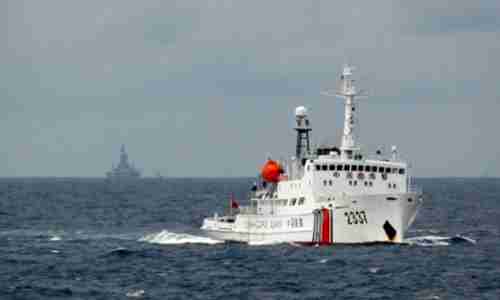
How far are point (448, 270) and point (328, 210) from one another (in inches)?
413

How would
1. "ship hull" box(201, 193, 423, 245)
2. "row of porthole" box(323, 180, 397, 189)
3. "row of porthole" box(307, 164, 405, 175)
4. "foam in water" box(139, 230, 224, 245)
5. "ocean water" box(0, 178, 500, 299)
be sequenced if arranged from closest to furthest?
"ocean water" box(0, 178, 500, 299)
"ship hull" box(201, 193, 423, 245)
"row of porthole" box(323, 180, 397, 189)
"row of porthole" box(307, 164, 405, 175)
"foam in water" box(139, 230, 224, 245)

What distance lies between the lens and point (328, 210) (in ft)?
211

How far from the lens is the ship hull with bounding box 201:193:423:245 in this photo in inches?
2552

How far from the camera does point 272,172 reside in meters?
73.5

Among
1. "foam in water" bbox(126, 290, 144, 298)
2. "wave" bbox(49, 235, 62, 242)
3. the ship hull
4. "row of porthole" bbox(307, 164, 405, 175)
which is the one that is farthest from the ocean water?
"row of porthole" bbox(307, 164, 405, 175)

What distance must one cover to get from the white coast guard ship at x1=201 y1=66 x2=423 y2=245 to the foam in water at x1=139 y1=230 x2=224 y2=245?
5182 mm

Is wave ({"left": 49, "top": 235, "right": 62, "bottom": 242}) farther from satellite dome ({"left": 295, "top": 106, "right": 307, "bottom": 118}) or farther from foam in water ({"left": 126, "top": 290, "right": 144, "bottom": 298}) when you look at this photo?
foam in water ({"left": 126, "top": 290, "right": 144, "bottom": 298})

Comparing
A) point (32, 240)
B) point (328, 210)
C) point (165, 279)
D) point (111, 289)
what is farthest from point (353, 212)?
point (32, 240)

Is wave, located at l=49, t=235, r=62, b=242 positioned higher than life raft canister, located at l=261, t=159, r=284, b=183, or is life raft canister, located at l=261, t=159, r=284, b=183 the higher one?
life raft canister, located at l=261, t=159, r=284, b=183

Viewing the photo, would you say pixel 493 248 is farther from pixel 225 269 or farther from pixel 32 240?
pixel 32 240

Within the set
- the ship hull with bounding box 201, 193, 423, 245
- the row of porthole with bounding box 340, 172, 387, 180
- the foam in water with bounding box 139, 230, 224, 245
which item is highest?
the row of porthole with bounding box 340, 172, 387, 180

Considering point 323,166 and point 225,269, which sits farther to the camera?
point 323,166

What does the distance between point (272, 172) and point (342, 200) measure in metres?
9.97

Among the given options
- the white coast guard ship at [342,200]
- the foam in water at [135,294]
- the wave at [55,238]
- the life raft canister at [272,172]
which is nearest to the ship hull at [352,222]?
the white coast guard ship at [342,200]
